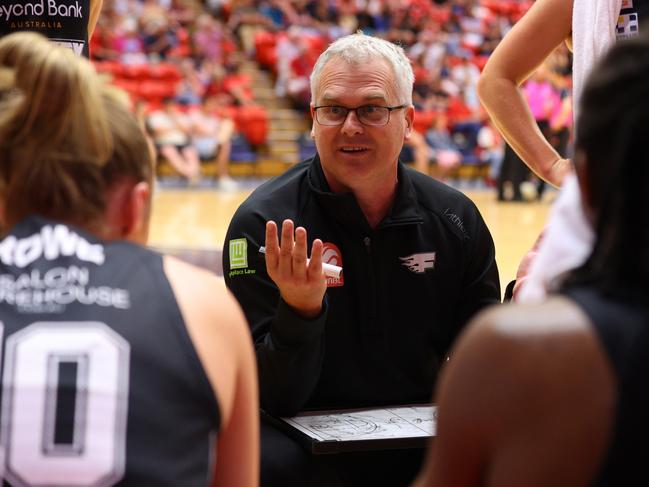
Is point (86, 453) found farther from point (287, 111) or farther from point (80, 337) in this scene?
point (287, 111)

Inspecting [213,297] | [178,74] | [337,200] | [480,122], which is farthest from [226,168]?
[213,297]

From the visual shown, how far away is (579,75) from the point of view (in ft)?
7.45

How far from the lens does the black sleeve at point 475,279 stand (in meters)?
2.50

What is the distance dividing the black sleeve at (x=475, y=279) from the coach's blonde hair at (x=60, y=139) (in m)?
1.35

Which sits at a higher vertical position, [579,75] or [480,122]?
[480,122]

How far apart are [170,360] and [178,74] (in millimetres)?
14189

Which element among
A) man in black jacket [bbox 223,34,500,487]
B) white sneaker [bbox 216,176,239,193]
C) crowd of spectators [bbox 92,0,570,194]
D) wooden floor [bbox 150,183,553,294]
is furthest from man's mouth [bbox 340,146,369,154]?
white sneaker [bbox 216,176,239,193]

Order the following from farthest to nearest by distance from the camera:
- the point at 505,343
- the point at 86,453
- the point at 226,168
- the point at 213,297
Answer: the point at 226,168 → the point at 213,297 → the point at 86,453 → the point at 505,343

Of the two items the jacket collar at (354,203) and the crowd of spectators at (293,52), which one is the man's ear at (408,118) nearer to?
the jacket collar at (354,203)

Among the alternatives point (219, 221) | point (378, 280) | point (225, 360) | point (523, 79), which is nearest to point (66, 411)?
point (225, 360)

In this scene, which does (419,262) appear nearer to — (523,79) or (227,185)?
(523,79)

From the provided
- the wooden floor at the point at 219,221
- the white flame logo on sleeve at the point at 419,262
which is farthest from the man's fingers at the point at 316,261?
the wooden floor at the point at 219,221

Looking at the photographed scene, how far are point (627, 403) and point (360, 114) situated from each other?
1672 millimetres

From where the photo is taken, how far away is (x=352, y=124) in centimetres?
252
